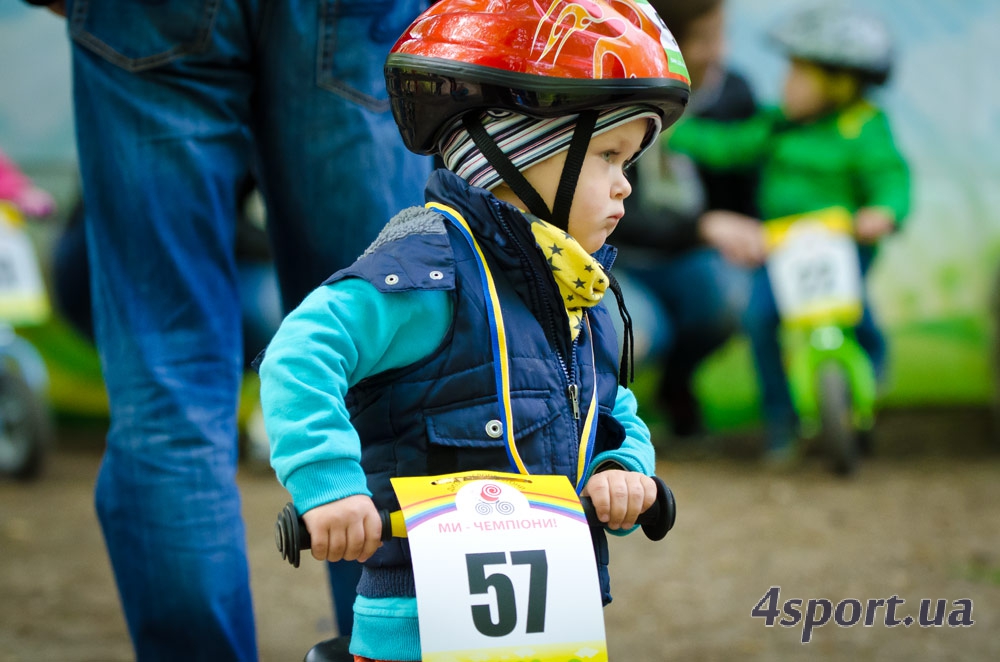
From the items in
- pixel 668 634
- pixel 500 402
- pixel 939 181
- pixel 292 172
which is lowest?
pixel 668 634

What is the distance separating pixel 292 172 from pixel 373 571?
2.13 ft

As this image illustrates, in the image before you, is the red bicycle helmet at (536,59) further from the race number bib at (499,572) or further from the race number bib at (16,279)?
the race number bib at (16,279)

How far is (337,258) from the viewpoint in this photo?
6.33 ft

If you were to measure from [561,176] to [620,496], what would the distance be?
0.43m

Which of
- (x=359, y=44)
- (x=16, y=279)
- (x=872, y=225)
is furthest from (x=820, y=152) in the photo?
(x=359, y=44)

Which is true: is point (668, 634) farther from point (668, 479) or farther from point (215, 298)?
point (668, 479)

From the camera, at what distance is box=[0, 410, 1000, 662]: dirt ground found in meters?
3.33

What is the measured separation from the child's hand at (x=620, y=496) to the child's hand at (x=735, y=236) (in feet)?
16.3

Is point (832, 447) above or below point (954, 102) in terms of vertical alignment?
below

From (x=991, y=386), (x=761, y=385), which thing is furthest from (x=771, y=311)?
(x=991, y=386)

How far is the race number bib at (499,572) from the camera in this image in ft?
4.67

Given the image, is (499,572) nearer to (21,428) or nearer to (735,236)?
(21,428)

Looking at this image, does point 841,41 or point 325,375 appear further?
point 841,41

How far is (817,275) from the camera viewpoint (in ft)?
19.9
